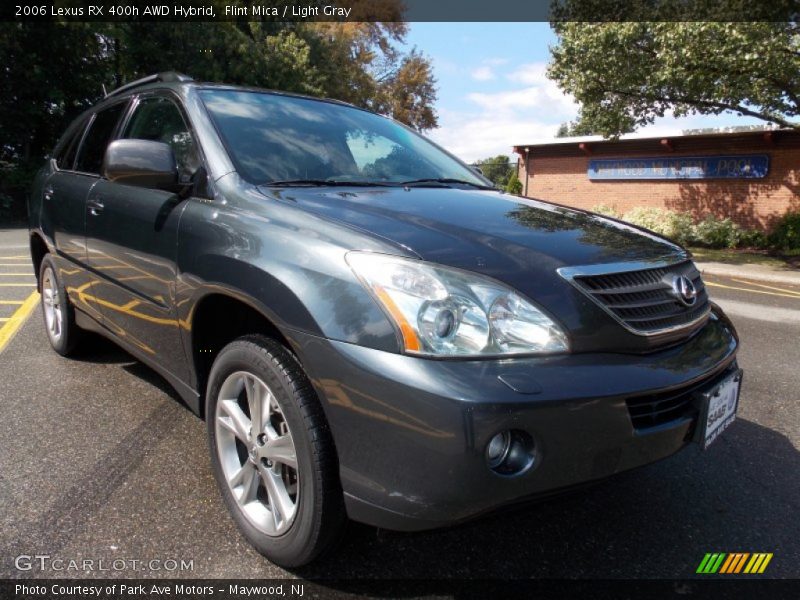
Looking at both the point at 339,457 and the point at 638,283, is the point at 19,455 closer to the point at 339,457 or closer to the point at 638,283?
the point at 339,457

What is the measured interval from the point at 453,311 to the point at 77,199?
2.85m

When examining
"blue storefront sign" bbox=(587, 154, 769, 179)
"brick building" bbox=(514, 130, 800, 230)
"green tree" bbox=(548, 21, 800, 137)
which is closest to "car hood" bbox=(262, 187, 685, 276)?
"green tree" bbox=(548, 21, 800, 137)

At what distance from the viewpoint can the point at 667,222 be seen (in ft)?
52.9

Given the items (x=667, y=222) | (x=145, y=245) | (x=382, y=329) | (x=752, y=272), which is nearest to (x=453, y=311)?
(x=382, y=329)

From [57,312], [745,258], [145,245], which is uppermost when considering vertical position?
[145,245]

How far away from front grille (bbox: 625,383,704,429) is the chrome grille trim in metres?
0.21

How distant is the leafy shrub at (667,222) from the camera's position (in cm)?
1592

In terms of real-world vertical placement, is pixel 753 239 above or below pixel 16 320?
below

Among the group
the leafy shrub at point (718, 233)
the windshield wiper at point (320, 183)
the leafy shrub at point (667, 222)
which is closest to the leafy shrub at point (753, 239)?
the leafy shrub at point (718, 233)

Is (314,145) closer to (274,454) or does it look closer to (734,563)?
(274,454)

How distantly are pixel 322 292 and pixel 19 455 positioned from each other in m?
2.01

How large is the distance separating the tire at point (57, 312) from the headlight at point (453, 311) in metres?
3.08

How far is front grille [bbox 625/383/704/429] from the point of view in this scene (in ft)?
5.76

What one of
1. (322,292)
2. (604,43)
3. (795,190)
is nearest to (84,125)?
(322,292)
